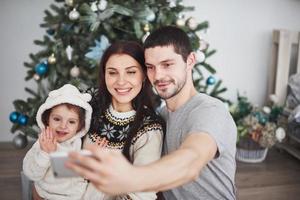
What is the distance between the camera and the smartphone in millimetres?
647

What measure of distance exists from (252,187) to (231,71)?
54.4 inches

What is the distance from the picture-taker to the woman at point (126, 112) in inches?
48.9

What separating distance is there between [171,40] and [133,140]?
0.39m

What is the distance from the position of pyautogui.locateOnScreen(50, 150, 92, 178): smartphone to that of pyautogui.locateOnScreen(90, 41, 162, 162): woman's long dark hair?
0.57 metres

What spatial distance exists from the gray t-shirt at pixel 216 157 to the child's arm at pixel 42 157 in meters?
0.44

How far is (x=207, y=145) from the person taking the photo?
2.94ft

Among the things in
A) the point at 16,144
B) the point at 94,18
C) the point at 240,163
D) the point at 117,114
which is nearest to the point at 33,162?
the point at 117,114

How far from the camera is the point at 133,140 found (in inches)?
49.0

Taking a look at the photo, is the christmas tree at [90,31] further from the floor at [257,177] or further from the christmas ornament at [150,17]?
the floor at [257,177]

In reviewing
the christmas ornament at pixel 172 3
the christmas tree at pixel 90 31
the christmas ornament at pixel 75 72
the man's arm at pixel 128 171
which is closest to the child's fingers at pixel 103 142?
the man's arm at pixel 128 171

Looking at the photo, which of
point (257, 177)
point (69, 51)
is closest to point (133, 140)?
point (69, 51)

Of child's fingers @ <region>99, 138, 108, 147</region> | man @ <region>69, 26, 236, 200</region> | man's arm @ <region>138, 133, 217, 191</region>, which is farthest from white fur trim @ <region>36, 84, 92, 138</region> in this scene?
man's arm @ <region>138, 133, 217, 191</region>

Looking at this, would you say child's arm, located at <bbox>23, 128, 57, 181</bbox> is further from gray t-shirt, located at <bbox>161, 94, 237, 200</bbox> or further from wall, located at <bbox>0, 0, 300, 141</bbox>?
wall, located at <bbox>0, 0, 300, 141</bbox>

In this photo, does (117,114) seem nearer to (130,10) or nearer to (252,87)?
(130,10)
